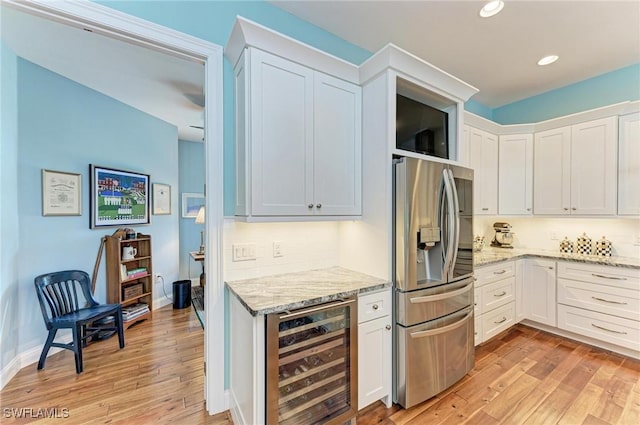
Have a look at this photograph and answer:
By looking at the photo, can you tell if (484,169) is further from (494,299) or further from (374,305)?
(374,305)

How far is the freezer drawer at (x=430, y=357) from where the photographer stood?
1.82 metres

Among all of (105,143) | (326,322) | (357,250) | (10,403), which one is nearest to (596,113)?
(357,250)

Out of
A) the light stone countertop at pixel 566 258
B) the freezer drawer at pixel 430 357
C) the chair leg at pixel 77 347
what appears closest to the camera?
the freezer drawer at pixel 430 357

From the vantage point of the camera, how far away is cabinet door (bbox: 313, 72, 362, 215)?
73.8 inches

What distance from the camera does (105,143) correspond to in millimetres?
3168

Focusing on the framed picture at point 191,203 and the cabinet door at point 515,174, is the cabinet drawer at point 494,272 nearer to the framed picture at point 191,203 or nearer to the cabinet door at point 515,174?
the cabinet door at point 515,174

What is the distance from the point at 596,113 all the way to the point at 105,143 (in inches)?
218

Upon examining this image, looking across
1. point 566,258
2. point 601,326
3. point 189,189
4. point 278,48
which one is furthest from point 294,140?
point 189,189

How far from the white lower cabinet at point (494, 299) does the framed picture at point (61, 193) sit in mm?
4241

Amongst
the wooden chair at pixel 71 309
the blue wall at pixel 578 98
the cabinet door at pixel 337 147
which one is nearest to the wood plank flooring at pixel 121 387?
the wooden chair at pixel 71 309

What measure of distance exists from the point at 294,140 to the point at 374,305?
1232 millimetres

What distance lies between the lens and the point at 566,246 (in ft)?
10.6

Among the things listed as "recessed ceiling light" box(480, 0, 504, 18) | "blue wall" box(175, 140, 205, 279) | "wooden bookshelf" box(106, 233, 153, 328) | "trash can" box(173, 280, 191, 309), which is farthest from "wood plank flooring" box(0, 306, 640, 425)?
"recessed ceiling light" box(480, 0, 504, 18)

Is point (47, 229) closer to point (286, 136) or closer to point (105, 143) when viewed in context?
point (105, 143)
